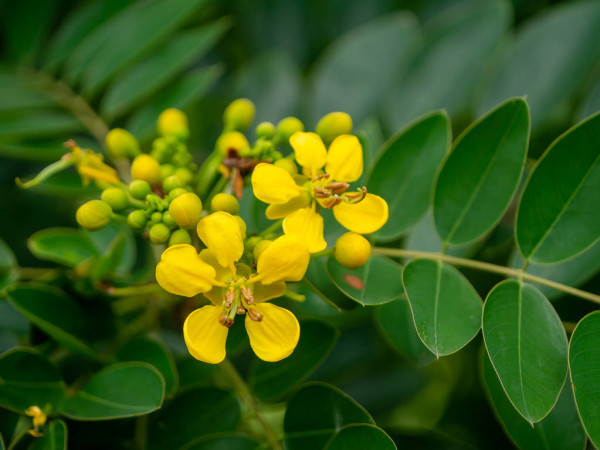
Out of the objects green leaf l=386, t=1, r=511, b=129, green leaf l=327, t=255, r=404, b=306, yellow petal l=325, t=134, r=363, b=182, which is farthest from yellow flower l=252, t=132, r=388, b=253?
green leaf l=386, t=1, r=511, b=129

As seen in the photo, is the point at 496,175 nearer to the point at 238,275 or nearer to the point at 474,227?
the point at 474,227

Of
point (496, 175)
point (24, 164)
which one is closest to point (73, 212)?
point (24, 164)

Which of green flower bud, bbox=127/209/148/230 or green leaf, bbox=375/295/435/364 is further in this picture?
green leaf, bbox=375/295/435/364

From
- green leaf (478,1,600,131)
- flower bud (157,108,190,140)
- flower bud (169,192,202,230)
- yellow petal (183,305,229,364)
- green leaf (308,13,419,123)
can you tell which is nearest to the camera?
yellow petal (183,305,229,364)

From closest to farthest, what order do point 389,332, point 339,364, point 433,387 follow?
point 389,332 < point 339,364 < point 433,387

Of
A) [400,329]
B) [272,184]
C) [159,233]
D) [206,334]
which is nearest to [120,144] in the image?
[159,233]

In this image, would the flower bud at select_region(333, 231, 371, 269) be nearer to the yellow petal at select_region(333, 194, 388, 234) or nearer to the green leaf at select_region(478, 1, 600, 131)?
the yellow petal at select_region(333, 194, 388, 234)

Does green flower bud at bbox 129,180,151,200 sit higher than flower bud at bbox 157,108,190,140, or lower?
lower
